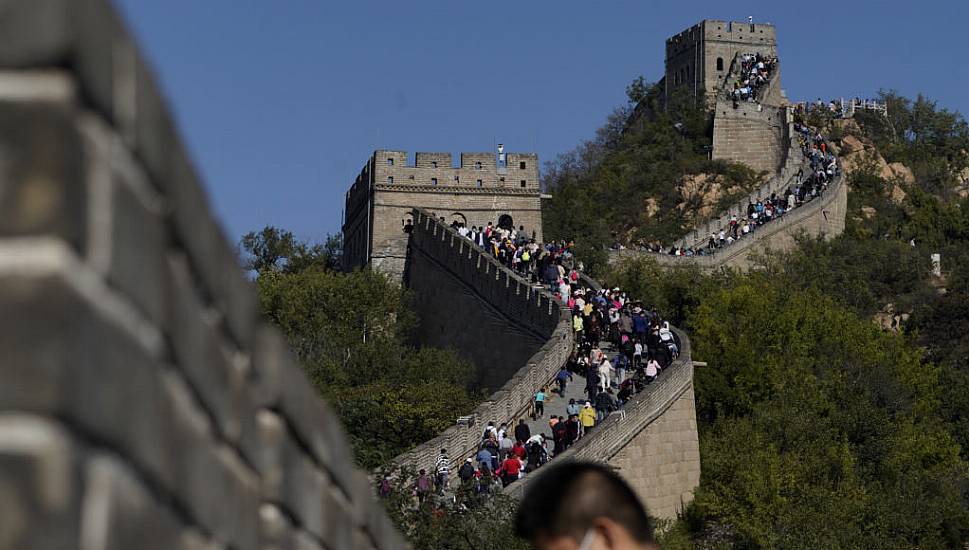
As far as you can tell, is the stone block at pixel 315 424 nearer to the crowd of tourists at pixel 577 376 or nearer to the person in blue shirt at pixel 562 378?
the crowd of tourists at pixel 577 376

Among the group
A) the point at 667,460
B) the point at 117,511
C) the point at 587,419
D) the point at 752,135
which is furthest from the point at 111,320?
the point at 752,135

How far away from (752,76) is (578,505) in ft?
232

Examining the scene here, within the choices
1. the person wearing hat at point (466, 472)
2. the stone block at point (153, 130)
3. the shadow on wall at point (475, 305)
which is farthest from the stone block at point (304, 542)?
the shadow on wall at point (475, 305)

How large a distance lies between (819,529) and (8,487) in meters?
27.9

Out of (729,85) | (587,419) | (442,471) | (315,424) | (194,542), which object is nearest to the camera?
(194,542)

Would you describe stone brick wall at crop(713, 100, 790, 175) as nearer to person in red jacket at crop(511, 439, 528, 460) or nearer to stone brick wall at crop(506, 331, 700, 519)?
stone brick wall at crop(506, 331, 700, 519)

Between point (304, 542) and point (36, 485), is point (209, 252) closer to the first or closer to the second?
point (36, 485)

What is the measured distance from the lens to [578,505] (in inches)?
134

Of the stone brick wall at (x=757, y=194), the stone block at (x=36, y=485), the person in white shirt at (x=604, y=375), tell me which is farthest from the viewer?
the stone brick wall at (x=757, y=194)

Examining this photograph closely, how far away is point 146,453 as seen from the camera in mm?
2186

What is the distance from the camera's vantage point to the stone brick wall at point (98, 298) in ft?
6.17

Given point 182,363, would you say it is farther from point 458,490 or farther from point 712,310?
point 712,310

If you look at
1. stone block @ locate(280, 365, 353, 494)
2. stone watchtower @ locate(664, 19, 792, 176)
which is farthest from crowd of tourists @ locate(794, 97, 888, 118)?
stone block @ locate(280, 365, 353, 494)

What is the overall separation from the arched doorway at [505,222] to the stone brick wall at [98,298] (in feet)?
160
